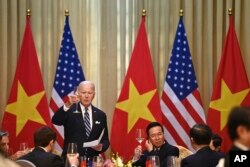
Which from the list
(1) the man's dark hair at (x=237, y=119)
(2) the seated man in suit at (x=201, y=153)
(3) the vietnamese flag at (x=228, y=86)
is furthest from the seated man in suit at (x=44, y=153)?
(3) the vietnamese flag at (x=228, y=86)

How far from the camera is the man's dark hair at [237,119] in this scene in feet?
6.86

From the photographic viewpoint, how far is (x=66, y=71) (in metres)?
7.08

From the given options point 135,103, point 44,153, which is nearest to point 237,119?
point 44,153

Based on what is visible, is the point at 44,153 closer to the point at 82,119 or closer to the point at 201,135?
the point at 201,135

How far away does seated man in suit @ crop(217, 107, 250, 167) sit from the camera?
208cm

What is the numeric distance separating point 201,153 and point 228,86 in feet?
9.83

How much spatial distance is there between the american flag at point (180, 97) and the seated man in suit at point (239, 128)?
16.3ft

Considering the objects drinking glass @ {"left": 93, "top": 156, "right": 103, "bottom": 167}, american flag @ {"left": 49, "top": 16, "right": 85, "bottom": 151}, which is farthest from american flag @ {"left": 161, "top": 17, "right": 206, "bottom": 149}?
drinking glass @ {"left": 93, "top": 156, "right": 103, "bottom": 167}

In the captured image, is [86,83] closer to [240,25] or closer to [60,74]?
[60,74]

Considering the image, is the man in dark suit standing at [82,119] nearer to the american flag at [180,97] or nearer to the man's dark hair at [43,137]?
the man's dark hair at [43,137]

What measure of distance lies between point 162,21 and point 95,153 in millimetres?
2518

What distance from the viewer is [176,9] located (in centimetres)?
739

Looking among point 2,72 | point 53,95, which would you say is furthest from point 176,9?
point 2,72

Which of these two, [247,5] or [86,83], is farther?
[247,5]
